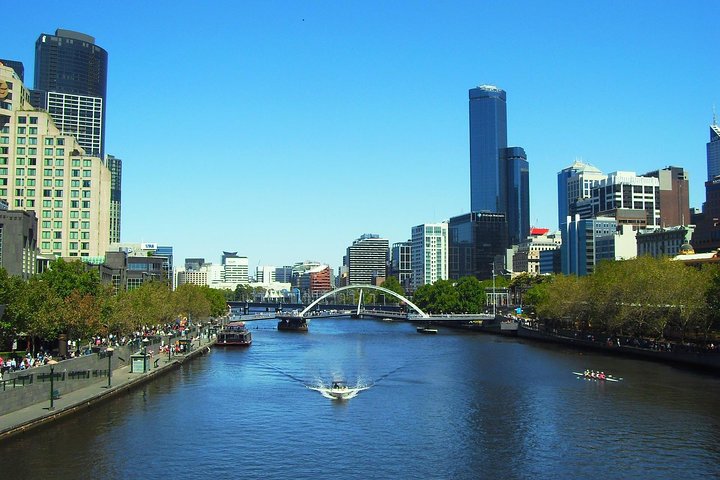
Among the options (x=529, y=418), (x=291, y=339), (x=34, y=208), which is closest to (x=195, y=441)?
(x=529, y=418)

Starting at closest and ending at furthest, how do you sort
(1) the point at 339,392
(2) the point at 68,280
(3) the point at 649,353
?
(1) the point at 339,392 < (2) the point at 68,280 < (3) the point at 649,353

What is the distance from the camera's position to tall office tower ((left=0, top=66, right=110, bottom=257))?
403 ft

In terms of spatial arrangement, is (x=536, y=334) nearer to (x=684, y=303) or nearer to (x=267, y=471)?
(x=684, y=303)

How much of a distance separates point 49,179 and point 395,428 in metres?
90.9

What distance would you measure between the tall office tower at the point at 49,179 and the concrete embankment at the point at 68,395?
1917 inches

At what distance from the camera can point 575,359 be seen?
3947 inches

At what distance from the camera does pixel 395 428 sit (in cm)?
5381

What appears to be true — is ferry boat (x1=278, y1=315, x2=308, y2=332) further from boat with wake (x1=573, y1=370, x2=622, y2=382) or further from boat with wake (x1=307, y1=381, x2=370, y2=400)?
boat with wake (x1=307, y1=381, x2=370, y2=400)

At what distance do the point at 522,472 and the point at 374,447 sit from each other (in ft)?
32.1

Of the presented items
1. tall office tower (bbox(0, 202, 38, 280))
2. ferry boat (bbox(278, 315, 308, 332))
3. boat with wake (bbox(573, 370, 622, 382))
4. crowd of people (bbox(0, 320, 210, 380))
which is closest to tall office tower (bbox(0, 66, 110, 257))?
crowd of people (bbox(0, 320, 210, 380))

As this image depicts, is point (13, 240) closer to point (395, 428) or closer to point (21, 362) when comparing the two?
point (21, 362)

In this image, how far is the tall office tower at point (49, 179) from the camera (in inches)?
4838

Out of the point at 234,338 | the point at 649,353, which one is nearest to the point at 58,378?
the point at 649,353

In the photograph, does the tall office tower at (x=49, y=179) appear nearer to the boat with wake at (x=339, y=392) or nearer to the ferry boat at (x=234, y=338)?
the ferry boat at (x=234, y=338)
